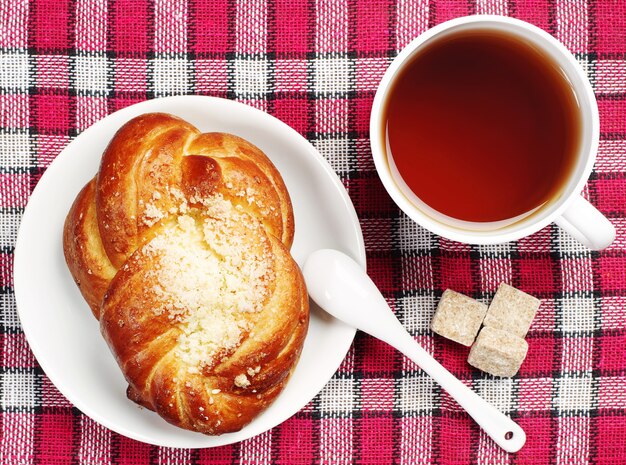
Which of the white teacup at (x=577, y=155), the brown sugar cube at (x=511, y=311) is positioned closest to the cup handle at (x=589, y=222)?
the white teacup at (x=577, y=155)

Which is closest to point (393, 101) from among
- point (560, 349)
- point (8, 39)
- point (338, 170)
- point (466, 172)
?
point (466, 172)

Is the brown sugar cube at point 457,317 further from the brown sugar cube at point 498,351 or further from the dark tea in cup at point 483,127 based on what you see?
the dark tea in cup at point 483,127

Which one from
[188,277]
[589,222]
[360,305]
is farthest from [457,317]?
[188,277]

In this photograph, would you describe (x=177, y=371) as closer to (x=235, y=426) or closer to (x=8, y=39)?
(x=235, y=426)

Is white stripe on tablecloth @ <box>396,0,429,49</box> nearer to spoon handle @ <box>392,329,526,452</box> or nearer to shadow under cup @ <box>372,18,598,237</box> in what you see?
shadow under cup @ <box>372,18,598,237</box>

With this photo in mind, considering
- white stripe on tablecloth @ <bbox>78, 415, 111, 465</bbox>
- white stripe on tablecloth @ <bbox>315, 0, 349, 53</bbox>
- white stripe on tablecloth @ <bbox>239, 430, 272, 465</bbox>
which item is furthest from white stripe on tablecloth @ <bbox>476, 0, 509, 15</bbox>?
white stripe on tablecloth @ <bbox>78, 415, 111, 465</bbox>
